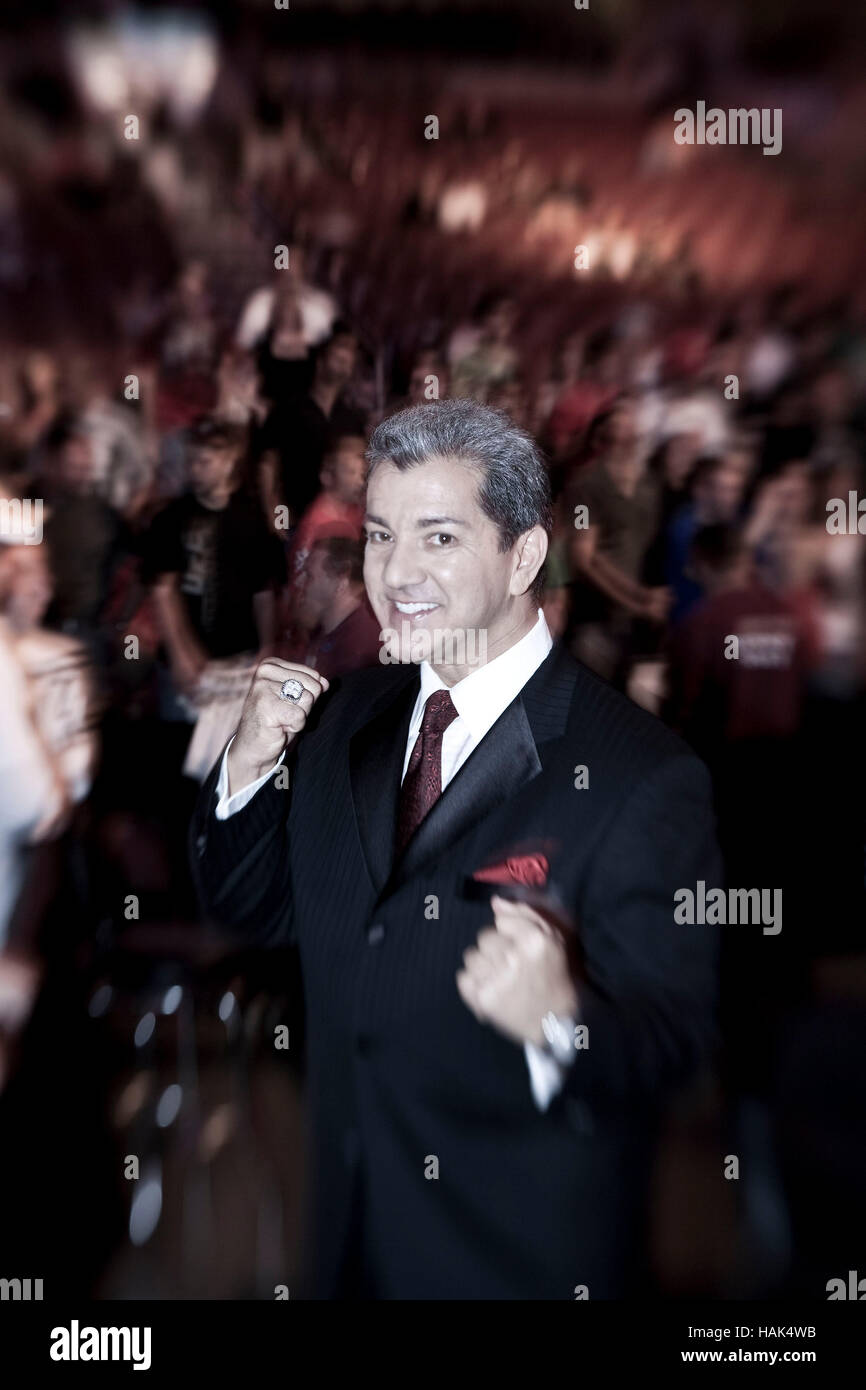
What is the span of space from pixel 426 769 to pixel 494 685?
128mm

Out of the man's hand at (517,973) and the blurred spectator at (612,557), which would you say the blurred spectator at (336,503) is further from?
the man's hand at (517,973)

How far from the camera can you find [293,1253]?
75.2 inches

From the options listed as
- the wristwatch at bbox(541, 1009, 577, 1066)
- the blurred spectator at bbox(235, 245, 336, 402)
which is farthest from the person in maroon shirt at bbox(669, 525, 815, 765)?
the wristwatch at bbox(541, 1009, 577, 1066)

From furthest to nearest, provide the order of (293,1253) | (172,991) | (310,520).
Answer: (310,520) → (172,991) → (293,1253)

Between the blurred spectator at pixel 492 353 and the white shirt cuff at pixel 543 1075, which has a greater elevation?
the blurred spectator at pixel 492 353

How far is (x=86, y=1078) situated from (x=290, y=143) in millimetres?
1919

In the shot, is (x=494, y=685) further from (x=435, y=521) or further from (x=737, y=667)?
(x=737, y=667)

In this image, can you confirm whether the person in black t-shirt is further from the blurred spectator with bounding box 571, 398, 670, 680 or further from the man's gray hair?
the man's gray hair

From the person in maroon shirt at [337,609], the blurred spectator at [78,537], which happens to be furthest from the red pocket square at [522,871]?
the blurred spectator at [78,537]

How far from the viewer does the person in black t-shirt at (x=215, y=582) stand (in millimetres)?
2328

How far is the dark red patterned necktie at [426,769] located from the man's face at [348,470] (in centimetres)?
98
